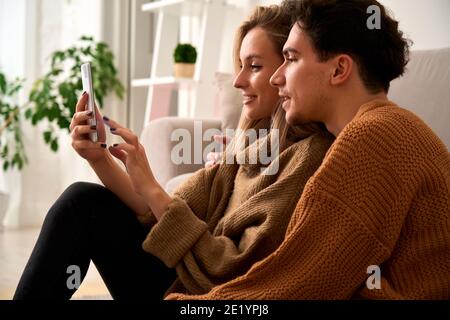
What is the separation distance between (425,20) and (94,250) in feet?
4.16

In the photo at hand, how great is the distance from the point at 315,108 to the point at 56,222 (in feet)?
1.88

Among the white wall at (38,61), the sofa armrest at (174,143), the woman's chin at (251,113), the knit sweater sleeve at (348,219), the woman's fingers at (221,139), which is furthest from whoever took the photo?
the white wall at (38,61)

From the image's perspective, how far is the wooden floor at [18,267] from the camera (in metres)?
2.38

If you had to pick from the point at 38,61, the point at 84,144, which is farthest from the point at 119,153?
the point at 38,61

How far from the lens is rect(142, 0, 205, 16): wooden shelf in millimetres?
3104

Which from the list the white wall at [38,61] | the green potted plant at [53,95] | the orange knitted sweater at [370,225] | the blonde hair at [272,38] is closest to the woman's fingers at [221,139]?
the blonde hair at [272,38]

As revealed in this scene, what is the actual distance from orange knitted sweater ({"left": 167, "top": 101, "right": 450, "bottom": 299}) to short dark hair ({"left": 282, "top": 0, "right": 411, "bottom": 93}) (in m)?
0.17

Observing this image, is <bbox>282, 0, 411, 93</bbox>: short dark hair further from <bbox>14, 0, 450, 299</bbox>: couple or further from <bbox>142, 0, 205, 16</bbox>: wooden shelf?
<bbox>142, 0, 205, 16</bbox>: wooden shelf

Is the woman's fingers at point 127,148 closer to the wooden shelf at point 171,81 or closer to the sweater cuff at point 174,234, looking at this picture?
the sweater cuff at point 174,234

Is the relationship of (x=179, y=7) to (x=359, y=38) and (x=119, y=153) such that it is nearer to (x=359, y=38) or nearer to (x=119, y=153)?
(x=119, y=153)

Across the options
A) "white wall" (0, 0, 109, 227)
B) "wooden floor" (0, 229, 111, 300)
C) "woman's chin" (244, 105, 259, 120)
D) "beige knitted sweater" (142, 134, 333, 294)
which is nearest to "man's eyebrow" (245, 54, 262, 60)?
"woman's chin" (244, 105, 259, 120)

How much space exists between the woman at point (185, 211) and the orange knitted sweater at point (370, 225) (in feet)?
0.71

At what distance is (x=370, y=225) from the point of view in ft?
2.99
